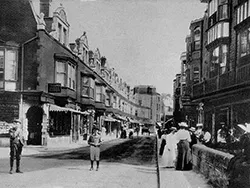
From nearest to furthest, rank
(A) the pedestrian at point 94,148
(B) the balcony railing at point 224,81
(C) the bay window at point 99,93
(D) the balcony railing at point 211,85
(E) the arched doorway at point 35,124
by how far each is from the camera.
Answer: (A) the pedestrian at point 94,148 → (B) the balcony railing at point 224,81 → (D) the balcony railing at point 211,85 → (E) the arched doorway at point 35,124 → (C) the bay window at point 99,93

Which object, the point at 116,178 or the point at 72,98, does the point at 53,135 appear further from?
the point at 116,178

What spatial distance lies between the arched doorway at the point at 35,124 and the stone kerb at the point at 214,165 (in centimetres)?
966

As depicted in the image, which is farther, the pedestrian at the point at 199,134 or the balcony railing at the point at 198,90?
the balcony railing at the point at 198,90

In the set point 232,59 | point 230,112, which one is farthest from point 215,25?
point 230,112

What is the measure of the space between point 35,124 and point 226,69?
8.99 m

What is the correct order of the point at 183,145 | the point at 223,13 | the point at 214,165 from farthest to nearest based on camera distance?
the point at 223,13, the point at 183,145, the point at 214,165

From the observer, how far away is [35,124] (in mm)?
16859

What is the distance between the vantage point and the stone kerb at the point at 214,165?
559cm

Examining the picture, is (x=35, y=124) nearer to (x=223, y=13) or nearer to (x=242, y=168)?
(x=223, y=13)

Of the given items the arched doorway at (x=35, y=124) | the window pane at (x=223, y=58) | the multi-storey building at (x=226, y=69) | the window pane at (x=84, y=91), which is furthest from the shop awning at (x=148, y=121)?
the window pane at (x=223, y=58)

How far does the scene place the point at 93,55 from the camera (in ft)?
91.2

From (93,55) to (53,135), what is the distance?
11.4 meters

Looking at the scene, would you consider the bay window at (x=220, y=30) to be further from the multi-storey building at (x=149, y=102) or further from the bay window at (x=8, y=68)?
the multi-storey building at (x=149, y=102)

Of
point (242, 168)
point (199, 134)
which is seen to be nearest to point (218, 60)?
point (199, 134)
